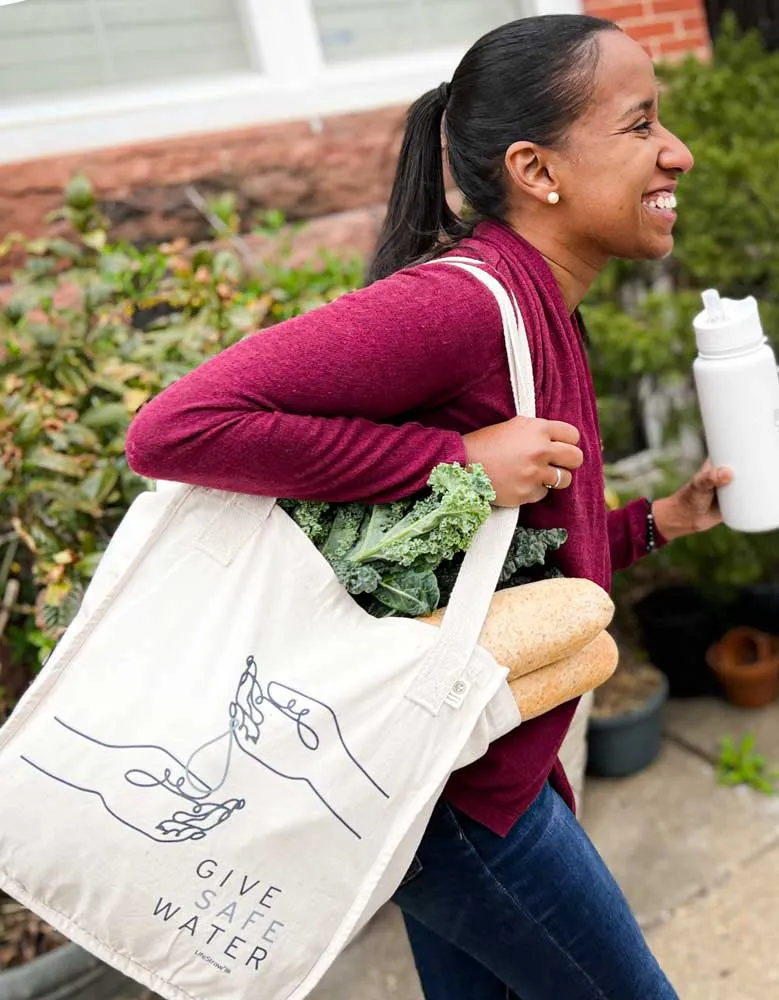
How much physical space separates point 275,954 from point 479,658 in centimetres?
44

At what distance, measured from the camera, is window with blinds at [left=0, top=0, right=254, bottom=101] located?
119 inches

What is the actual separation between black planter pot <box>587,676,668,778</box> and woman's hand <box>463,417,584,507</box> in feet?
6.00

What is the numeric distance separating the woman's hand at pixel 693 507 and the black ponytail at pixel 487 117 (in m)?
0.61

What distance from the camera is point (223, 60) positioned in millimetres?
3381

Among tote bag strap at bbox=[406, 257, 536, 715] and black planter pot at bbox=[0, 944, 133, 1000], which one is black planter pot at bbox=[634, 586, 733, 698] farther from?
tote bag strap at bbox=[406, 257, 536, 715]

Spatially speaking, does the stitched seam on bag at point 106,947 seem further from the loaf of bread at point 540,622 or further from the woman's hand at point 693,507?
the woman's hand at point 693,507

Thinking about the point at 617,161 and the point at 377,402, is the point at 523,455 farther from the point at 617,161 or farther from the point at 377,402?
the point at 617,161

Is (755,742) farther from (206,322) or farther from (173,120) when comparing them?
(173,120)

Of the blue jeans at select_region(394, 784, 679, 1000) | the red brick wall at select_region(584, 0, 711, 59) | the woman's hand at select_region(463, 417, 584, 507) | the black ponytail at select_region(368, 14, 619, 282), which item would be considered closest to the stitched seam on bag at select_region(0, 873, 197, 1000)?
the blue jeans at select_region(394, 784, 679, 1000)

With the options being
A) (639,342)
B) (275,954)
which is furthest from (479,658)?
(639,342)

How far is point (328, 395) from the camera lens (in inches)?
46.2

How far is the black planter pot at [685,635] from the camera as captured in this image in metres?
3.26

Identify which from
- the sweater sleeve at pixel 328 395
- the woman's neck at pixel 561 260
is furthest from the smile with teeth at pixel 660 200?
the sweater sleeve at pixel 328 395

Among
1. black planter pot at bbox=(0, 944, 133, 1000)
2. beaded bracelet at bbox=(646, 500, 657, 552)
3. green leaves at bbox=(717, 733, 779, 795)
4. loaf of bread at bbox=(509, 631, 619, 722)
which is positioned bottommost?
green leaves at bbox=(717, 733, 779, 795)
